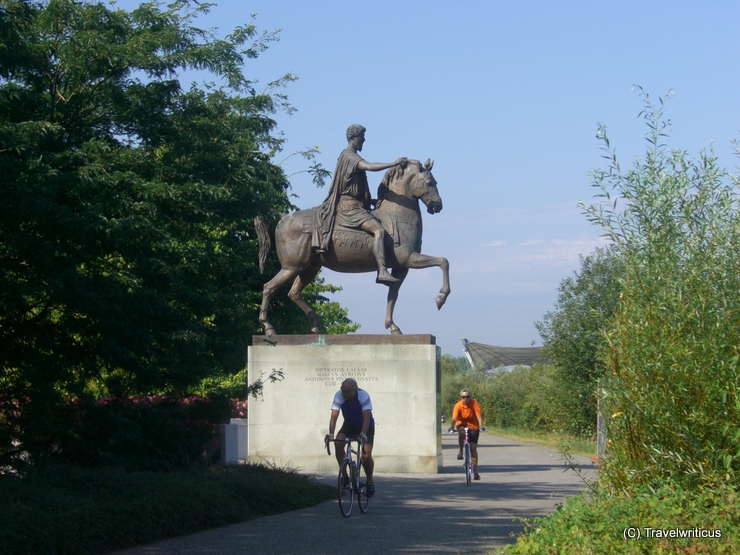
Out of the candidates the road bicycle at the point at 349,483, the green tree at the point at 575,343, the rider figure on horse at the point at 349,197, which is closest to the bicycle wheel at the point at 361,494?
the road bicycle at the point at 349,483

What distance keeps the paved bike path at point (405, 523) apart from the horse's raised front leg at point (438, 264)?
3.31m

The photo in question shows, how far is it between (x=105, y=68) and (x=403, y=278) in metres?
6.92

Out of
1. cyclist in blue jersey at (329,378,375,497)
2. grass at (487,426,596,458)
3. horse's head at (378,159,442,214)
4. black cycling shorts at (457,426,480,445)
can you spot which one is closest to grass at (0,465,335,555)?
cyclist in blue jersey at (329,378,375,497)

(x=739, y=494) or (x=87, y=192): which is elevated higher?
(x=87, y=192)

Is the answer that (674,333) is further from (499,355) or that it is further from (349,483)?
(499,355)

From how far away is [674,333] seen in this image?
889 cm

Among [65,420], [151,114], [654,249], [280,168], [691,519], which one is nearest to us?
[691,519]

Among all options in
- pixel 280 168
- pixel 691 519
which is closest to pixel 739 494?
pixel 691 519

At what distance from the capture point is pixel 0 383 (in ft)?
38.8

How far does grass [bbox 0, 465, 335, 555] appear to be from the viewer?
8781 millimetres

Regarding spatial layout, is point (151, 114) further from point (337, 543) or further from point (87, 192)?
point (337, 543)

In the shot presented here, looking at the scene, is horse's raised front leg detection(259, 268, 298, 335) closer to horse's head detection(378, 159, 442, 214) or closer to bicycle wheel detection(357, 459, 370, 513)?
horse's head detection(378, 159, 442, 214)

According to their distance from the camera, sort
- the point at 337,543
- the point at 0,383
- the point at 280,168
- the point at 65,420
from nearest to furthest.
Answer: the point at 337,543
the point at 0,383
the point at 65,420
the point at 280,168

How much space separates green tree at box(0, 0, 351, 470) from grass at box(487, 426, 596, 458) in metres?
10.1
